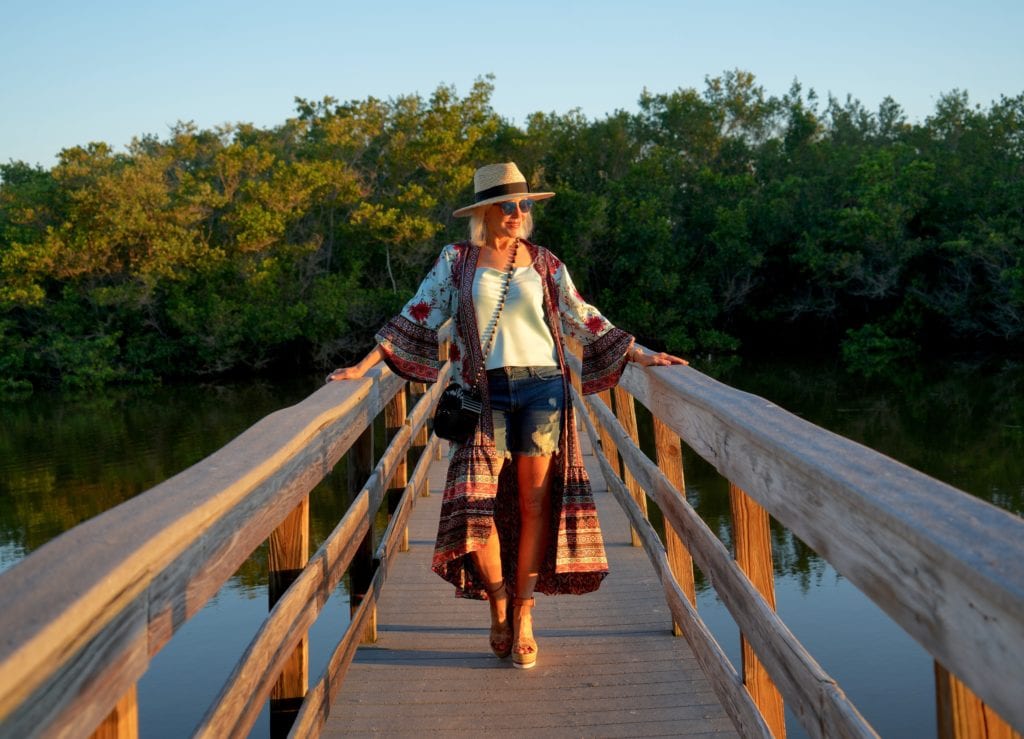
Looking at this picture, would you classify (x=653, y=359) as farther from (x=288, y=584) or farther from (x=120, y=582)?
(x=120, y=582)

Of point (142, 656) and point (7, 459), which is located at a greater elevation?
point (142, 656)

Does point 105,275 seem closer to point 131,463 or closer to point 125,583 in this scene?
point 131,463

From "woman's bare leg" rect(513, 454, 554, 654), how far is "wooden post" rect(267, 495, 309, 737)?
→ 3.08 feet

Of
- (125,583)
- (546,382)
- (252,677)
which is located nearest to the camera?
(125,583)

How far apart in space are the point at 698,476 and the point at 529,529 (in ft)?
27.7

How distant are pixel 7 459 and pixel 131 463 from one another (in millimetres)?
2184

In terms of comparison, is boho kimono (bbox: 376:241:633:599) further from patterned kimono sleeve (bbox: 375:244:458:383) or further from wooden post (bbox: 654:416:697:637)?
wooden post (bbox: 654:416:697:637)

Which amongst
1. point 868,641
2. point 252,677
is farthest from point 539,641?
point 868,641

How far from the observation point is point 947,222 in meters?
25.4

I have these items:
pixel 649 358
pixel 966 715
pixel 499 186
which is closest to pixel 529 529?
pixel 649 358

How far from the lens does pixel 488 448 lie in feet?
10.5

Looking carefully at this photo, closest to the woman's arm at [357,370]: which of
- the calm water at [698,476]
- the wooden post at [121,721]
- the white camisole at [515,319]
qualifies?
the white camisole at [515,319]

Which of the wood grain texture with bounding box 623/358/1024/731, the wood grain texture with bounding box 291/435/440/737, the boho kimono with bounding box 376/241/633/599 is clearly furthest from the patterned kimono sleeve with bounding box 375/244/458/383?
the wood grain texture with bounding box 623/358/1024/731

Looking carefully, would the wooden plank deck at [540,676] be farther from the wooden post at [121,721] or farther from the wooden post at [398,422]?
the wooden post at [121,721]
